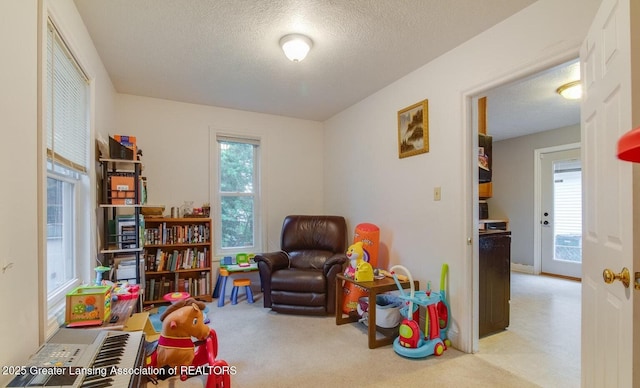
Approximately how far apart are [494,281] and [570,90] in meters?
2.30

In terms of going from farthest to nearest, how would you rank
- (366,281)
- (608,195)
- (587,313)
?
A: (366,281) → (587,313) → (608,195)

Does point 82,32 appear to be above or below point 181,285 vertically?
above

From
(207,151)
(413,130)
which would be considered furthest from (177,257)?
(413,130)

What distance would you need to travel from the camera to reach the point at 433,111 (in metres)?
2.76

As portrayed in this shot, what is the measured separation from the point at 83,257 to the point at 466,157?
9.94 ft

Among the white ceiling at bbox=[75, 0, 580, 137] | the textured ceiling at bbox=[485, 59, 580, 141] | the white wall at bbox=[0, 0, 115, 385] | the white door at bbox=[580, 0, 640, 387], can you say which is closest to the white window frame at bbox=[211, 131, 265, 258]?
the white ceiling at bbox=[75, 0, 580, 137]

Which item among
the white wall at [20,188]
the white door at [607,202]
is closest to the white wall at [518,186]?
the white door at [607,202]

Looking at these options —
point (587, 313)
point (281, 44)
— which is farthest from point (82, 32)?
point (587, 313)

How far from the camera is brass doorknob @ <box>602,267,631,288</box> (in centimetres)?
103

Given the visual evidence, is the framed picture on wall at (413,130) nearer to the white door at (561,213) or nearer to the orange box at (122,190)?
the orange box at (122,190)

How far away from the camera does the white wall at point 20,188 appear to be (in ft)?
3.64

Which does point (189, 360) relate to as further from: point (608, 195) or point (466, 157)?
point (466, 157)

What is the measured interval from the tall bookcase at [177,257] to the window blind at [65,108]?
4.72 feet

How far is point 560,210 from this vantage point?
5156mm
